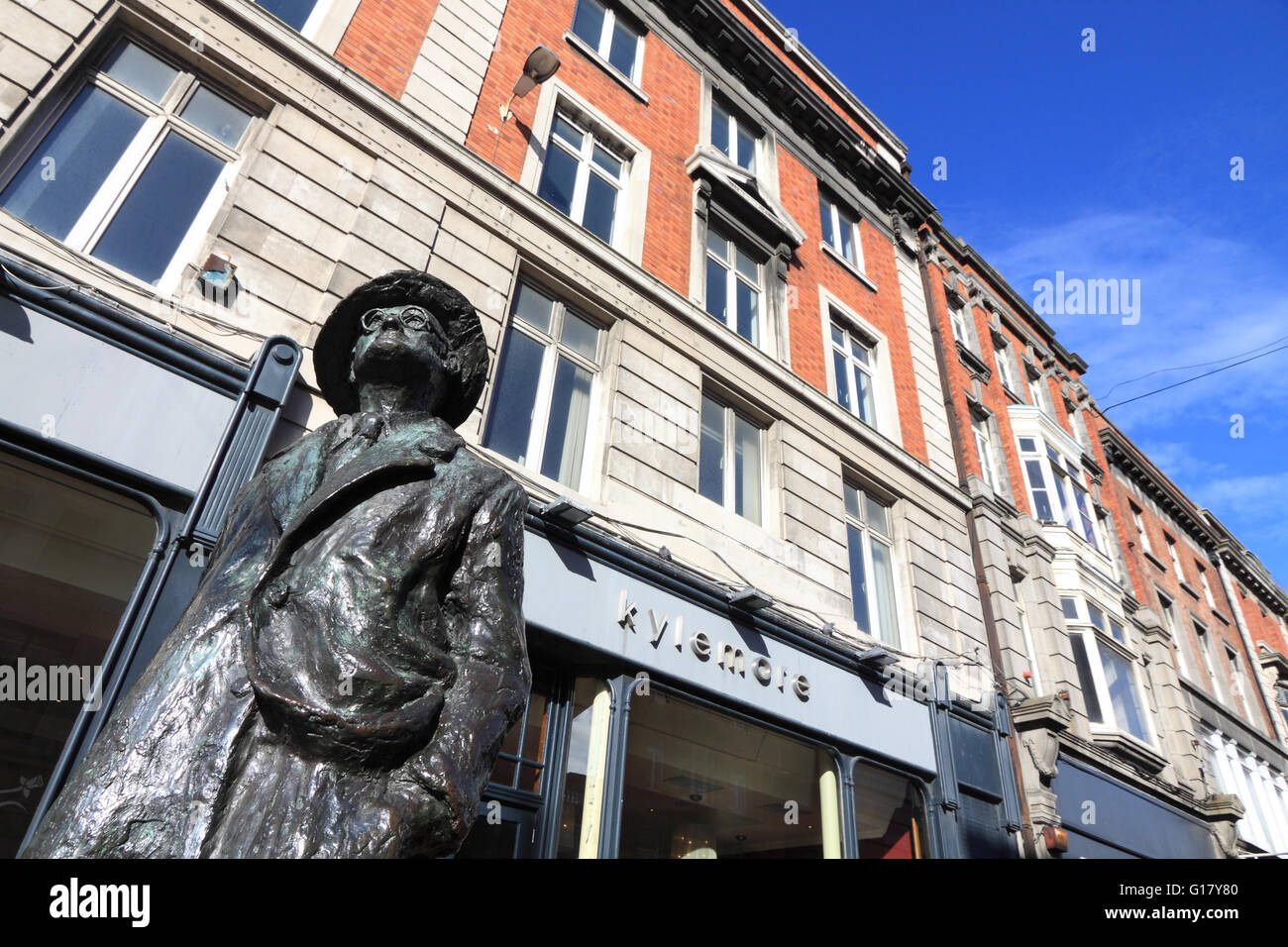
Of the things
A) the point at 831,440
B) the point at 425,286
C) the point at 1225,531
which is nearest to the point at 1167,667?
the point at 831,440

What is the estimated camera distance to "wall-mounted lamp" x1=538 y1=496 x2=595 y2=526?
683 centimetres

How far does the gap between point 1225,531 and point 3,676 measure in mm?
37416

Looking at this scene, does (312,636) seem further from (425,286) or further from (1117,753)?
(1117,753)

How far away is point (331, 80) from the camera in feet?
25.5

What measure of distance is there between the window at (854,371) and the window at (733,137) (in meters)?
3.56

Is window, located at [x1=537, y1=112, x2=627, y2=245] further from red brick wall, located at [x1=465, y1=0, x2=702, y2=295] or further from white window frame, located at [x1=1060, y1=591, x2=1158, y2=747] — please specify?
white window frame, located at [x1=1060, y1=591, x2=1158, y2=747]

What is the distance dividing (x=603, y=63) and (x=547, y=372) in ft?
19.7

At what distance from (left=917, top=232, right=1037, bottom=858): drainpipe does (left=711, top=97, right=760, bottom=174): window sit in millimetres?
5589

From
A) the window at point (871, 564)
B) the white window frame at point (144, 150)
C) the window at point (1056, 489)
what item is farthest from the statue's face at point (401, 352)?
the window at point (1056, 489)

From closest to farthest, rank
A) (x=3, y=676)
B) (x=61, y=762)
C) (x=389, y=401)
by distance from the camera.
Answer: (x=389, y=401) → (x=61, y=762) → (x=3, y=676)

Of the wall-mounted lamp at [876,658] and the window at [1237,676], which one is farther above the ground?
the window at [1237,676]

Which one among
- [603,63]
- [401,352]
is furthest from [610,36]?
[401,352]

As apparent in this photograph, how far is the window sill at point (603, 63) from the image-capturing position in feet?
36.7

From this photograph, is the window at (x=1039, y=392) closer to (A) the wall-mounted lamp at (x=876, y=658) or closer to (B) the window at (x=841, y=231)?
(B) the window at (x=841, y=231)
